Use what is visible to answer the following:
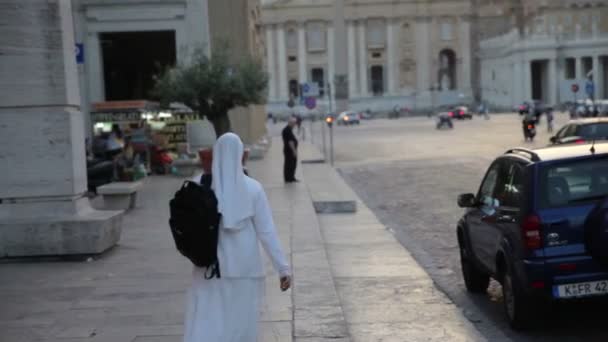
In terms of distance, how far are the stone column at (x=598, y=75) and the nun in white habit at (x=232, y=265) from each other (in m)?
92.6

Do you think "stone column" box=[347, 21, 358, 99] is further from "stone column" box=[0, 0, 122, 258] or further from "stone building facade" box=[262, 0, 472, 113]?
"stone column" box=[0, 0, 122, 258]

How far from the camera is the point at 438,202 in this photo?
738 inches

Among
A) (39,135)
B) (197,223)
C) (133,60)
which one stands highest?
(133,60)

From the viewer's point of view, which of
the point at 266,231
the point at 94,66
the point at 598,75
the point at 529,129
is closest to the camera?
the point at 266,231

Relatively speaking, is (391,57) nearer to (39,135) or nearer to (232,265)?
(39,135)

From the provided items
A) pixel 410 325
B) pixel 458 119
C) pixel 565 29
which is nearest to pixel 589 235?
pixel 410 325

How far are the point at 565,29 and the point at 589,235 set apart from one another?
101072 millimetres

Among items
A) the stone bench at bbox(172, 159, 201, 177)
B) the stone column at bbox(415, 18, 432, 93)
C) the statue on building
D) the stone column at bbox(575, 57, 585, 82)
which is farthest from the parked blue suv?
the statue on building

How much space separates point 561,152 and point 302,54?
369 feet

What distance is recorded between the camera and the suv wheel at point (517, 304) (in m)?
7.25

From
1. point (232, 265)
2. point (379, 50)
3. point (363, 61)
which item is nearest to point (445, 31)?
→ point (379, 50)

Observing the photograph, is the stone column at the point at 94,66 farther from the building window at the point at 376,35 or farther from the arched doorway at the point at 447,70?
the building window at the point at 376,35

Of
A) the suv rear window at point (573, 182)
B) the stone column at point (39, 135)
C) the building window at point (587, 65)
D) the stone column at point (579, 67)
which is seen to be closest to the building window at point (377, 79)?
the building window at point (587, 65)

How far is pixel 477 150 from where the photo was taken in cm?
3562
